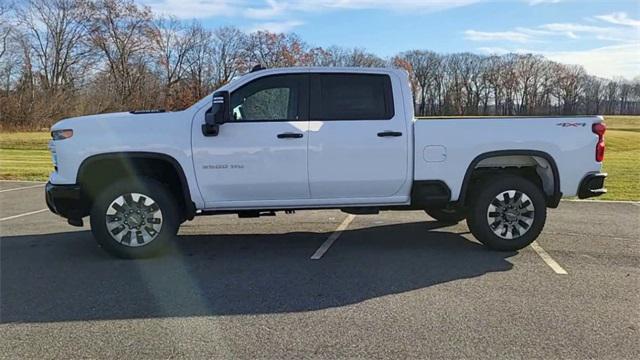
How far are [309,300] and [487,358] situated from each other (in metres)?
1.62

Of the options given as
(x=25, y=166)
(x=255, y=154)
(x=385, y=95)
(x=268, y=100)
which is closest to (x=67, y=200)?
(x=255, y=154)

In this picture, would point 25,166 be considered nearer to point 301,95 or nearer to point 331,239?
point 331,239

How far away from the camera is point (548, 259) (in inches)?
237

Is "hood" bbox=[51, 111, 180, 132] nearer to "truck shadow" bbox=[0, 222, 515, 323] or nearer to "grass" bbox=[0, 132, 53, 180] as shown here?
"truck shadow" bbox=[0, 222, 515, 323]

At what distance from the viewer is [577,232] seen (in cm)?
743

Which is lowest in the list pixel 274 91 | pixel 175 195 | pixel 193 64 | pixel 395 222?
pixel 395 222

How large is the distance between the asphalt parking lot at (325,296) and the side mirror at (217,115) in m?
1.43

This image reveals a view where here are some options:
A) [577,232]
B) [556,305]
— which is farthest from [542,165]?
[556,305]

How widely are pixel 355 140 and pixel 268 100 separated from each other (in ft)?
3.52

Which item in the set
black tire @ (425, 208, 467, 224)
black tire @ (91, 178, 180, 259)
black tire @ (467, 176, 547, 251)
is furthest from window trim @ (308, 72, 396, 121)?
black tire @ (425, 208, 467, 224)

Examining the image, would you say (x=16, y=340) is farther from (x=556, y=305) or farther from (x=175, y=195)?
(x=556, y=305)

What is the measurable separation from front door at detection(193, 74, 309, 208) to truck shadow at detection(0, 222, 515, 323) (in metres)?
0.73

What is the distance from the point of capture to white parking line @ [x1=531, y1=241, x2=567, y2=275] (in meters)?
5.56

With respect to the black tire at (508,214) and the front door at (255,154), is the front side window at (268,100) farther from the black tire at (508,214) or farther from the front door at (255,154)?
the black tire at (508,214)
